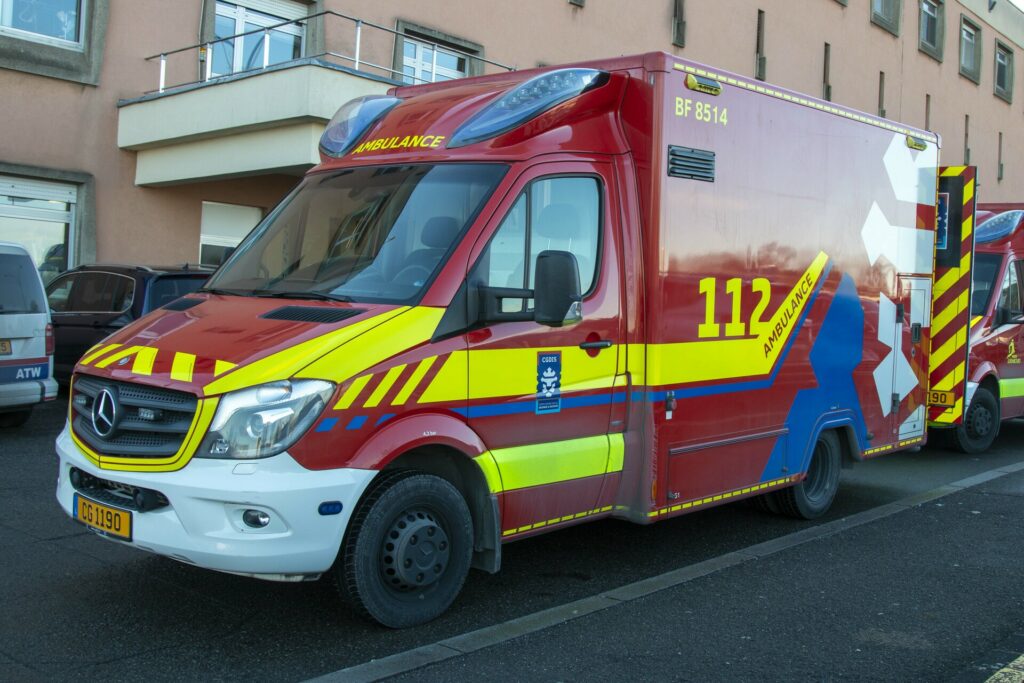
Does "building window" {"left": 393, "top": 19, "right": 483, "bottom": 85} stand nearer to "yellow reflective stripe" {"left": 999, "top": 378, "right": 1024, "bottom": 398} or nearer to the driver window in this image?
the driver window

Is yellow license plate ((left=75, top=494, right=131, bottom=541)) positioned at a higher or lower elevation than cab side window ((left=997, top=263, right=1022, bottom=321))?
lower

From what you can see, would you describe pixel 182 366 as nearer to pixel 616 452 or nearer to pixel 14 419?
pixel 616 452

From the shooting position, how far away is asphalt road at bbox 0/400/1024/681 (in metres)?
4.45

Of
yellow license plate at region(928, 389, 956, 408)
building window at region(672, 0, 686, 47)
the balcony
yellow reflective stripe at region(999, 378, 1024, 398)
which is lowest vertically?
yellow license plate at region(928, 389, 956, 408)

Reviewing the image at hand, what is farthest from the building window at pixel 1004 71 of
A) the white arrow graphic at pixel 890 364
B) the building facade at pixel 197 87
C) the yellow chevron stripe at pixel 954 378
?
the white arrow graphic at pixel 890 364

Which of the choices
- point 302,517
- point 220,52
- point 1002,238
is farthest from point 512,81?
point 220,52

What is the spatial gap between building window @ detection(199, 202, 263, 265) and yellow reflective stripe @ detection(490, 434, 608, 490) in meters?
12.8

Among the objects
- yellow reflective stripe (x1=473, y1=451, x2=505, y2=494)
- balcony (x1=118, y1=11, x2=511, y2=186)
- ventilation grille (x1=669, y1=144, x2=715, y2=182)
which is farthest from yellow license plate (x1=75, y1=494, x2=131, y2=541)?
balcony (x1=118, y1=11, x2=511, y2=186)

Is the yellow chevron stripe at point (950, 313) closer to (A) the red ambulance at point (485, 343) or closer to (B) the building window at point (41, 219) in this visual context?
(A) the red ambulance at point (485, 343)

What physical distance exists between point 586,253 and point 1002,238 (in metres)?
7.47

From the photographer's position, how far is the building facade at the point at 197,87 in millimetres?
14273

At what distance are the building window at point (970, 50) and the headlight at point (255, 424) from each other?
35009 millimetres

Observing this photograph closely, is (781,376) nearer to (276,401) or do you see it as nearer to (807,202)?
(807,202)

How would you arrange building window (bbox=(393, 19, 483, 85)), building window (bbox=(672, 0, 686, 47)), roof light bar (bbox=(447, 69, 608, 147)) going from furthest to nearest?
building window (bbox=(672, 0, 686, 47)) < building window (bbox=(393, 19, 483, 85)) < roof light bar (bbox=(447, 69, 608, 147))
